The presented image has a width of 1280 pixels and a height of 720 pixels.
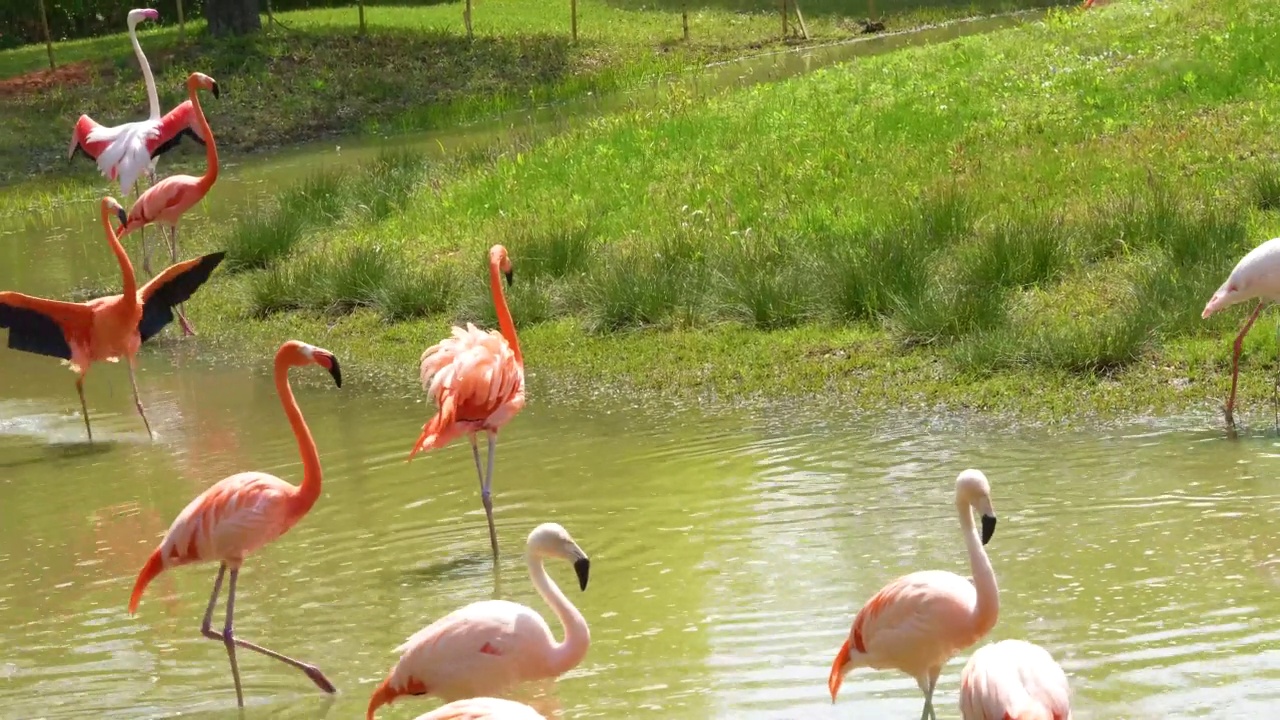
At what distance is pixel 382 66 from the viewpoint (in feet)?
80.1

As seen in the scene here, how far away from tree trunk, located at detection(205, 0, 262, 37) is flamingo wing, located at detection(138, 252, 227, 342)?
56.4 ft

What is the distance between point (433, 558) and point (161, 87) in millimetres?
17587

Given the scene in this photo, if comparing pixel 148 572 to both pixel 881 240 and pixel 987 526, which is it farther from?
pixel 881 240

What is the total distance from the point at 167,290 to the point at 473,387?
3627 mm

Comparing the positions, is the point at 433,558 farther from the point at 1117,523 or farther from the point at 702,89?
the point at 702,89

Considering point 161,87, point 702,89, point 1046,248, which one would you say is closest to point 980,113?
point 1046,248

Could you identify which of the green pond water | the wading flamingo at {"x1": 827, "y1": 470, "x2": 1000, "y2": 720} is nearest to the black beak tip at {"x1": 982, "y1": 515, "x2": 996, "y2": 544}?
the wading flamingo at {"x1": 827, "y1": 470, "x2": 1000, "y2": 720}

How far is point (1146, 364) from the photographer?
8.07 metres

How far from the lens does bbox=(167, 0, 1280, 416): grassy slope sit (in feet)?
27.7

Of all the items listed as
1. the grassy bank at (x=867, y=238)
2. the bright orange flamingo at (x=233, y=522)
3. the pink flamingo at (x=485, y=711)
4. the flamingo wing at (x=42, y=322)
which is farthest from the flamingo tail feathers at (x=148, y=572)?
the flamingo wing at (x=42, y=322)

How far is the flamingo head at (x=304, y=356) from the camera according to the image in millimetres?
5305

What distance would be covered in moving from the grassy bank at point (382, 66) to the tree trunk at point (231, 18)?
1.24ft

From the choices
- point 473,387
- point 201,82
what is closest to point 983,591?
point 473,387

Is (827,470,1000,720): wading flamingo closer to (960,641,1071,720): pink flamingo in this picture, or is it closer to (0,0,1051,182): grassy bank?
(960,641,1071,720): pink flamingo
